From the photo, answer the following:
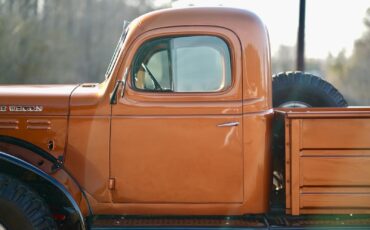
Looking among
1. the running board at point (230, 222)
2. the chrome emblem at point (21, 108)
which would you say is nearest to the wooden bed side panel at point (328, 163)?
the running board at point (230, 222)

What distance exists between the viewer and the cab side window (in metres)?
3.54

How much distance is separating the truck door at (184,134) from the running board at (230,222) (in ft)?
0.51

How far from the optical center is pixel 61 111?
11.8ft

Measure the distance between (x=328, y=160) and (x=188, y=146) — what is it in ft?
3.35

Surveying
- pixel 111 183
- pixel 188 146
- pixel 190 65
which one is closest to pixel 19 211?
pixel 111 183

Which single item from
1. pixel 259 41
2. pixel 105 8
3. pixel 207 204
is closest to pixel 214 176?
pixel 207 204

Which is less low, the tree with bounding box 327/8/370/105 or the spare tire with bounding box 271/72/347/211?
the spare tire with bounding box 271/72/347/211

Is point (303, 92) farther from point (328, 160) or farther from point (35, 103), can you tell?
point (35, 103)

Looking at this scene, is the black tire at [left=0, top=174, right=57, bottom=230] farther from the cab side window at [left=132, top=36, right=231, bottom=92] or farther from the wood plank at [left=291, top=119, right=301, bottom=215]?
the wood plank at [left=291, top=119, right=301, bottom=215]

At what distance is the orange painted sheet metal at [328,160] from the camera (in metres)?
3.35

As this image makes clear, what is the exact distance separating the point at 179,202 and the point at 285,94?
1.49m

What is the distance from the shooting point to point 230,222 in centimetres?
350

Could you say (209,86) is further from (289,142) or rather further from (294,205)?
(294,205)

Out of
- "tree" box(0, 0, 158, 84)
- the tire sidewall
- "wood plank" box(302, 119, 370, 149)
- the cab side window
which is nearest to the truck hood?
the cab side window
